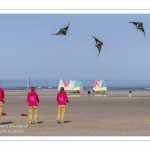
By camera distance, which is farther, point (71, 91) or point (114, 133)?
point (71, 91)
